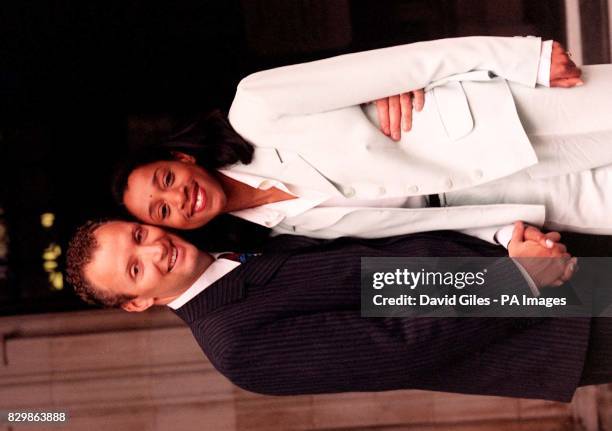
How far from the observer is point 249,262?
1.11 meters

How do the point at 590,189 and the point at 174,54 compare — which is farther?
the point at 174,54

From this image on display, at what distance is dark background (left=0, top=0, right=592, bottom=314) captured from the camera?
1.77m

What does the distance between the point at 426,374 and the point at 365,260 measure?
8.3 inches

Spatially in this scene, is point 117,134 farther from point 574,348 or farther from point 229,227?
point 574,348

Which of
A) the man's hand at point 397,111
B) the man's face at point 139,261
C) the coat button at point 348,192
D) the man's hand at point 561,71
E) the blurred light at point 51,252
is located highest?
the man's hand at point 561,71

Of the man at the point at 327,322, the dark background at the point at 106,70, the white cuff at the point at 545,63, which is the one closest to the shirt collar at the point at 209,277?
the man at the point at 327,322

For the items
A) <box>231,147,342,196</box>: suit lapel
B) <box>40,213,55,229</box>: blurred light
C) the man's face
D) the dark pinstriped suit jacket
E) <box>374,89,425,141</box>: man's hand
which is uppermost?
<box>374,89,425,141</box>: man's hand

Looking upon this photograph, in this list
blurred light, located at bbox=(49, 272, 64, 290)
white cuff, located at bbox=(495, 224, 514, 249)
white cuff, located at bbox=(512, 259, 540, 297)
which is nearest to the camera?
white cuff, located at bbox=(512, 259, 540, 297)

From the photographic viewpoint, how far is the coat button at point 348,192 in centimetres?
107

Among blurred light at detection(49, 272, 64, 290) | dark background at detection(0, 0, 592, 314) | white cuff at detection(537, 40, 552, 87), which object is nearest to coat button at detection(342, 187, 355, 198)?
white cuff at detection(537, 40, 552, 87)

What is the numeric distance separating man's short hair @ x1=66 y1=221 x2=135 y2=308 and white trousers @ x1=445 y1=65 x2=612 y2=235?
2.05ft

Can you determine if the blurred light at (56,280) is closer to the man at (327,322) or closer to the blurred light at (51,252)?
the blurred light at (51,252)

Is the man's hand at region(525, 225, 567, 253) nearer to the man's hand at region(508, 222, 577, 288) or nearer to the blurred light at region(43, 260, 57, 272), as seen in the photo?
the man's hand at region(508, 222, 577, 288)

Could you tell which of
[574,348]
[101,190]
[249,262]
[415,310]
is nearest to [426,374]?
[415,310]
